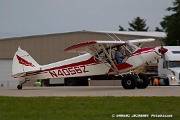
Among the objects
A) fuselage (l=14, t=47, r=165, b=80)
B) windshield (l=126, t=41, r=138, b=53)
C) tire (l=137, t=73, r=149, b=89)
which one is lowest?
tire (l=137, t=73, r=149, b=89)

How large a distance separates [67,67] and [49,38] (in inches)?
1178

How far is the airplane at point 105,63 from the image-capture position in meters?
23.2

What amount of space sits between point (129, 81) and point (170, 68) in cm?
1605

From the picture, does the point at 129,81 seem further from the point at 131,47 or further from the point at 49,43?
the point at 49,43

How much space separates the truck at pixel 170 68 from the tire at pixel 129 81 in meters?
14.3
